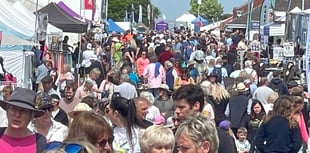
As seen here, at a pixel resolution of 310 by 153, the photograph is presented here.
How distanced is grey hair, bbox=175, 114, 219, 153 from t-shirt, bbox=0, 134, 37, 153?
113 centimetres

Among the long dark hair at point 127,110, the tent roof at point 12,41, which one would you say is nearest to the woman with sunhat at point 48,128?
the long dark hair at point 127,110

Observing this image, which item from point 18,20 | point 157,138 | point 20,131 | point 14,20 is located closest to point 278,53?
point 18,20

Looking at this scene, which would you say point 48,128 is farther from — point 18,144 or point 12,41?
point 12,41

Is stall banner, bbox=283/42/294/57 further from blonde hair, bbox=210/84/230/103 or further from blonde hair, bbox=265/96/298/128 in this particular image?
blonde hair, bbox=265/96/298/128

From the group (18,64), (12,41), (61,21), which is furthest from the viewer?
(61,21)

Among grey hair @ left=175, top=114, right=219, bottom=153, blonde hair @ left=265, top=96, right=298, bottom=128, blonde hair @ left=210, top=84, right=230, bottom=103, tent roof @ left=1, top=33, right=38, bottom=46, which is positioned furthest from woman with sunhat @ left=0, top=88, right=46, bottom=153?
tent roof @ left=1, top=33, right=38, bottom=46

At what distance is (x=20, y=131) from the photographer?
5.75 meters

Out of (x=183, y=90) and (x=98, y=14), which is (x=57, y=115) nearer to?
(x=183, y=90)

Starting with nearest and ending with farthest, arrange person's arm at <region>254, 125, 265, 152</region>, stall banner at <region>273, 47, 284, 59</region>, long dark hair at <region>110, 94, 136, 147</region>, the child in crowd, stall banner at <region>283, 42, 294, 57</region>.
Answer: long dark hair at <region>110, 94, 136, 147</region>
person's arm at <region>254, 125, 265, 152</region>
the child in crowd
stall banner at <region>283, 42, 294, 57</region>
stall banner at <region>273, 47, 284, 59</region>

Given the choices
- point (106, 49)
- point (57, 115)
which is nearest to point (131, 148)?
point (57, 115)

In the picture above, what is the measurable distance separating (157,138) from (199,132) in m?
0.61

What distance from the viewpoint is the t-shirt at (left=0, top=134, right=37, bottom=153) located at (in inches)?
224

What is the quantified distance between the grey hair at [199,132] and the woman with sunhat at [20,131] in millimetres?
1113

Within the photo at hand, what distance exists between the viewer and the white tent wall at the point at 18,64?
18859 mm
